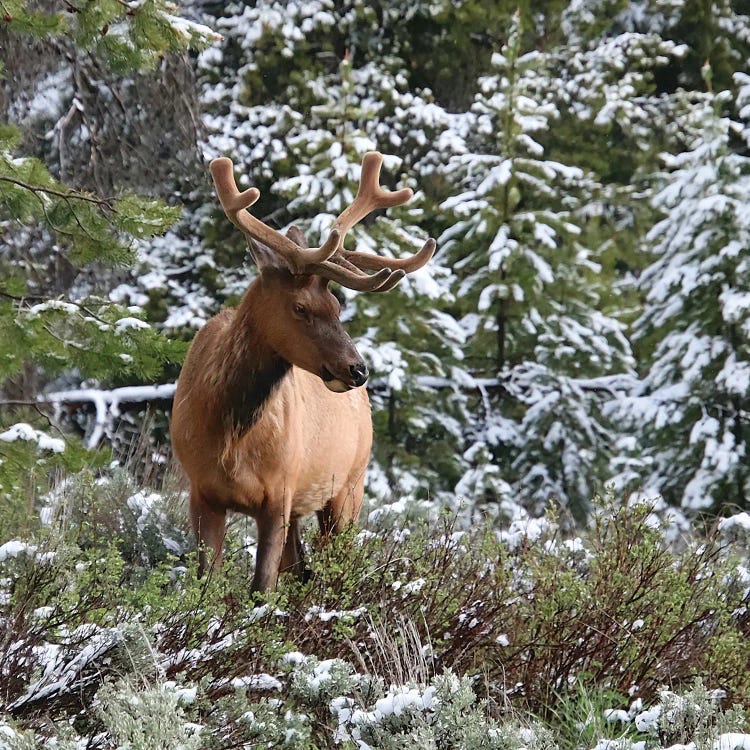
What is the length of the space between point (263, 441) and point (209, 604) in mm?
1339

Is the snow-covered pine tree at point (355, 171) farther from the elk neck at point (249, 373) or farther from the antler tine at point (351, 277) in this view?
the antler tine at point (351, 277)

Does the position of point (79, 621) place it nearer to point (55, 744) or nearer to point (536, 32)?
point (55, 744)

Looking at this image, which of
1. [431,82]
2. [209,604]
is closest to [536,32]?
[431,82]

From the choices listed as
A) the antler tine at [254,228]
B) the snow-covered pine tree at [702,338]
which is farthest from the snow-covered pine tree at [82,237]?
the snow-covered pine tree at [702,338]

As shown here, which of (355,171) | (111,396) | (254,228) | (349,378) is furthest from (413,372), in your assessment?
(349,378)

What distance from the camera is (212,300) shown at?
14742mm

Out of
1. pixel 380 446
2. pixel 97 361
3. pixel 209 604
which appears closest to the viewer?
pixel 209 604

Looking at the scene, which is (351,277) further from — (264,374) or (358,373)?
(264,374)

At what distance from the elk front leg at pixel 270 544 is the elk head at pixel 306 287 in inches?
30.4

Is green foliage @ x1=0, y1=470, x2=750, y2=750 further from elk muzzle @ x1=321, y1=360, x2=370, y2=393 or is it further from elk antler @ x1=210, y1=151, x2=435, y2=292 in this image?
elk antler @ x1=210, y1=151, x2=435, y2=292

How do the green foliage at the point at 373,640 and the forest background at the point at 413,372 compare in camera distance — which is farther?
the forest background at the point at 413,372

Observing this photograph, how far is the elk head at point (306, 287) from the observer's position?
5461 mm

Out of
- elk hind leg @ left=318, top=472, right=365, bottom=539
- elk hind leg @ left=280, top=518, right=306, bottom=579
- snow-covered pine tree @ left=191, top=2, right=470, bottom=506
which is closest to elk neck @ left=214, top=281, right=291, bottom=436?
elk hind leg @ left=280, top=518, right=306, bottom=579

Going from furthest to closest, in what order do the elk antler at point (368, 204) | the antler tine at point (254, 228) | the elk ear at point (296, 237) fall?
the elk antler at point (368, 204) → the elk ear at point (296, 237) → the antler tine at point (254, 228)
